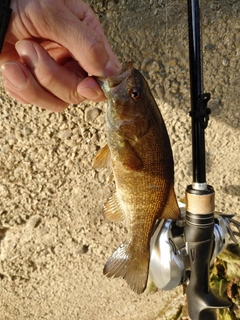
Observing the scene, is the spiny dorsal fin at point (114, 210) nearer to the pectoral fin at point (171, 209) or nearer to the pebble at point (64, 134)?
the pectoral fin at point (171, 209)

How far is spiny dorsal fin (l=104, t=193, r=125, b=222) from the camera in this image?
122 cm

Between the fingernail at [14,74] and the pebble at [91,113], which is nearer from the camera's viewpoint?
the fingernail at [14,74]

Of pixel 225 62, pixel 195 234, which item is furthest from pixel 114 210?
pixel 225 62

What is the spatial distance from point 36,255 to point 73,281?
0.26 metres

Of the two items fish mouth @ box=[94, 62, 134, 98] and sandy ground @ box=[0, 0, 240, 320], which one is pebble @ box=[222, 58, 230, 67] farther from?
fish mouth @ box=[94, 62, 134, 98]

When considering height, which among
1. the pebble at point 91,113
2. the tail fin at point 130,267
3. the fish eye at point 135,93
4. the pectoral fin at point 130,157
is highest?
the pebble at point 91,113

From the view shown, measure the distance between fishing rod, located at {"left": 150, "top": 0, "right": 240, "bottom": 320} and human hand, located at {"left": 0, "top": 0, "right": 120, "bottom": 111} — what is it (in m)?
0.27

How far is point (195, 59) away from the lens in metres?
1.00

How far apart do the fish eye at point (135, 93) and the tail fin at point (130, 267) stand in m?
0.54

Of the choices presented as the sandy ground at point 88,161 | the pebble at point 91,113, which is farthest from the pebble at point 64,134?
the pebble at point 91,113

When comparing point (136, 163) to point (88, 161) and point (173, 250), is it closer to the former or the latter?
point (173, 250)

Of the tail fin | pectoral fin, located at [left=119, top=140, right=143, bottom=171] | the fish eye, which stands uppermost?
the fish eye

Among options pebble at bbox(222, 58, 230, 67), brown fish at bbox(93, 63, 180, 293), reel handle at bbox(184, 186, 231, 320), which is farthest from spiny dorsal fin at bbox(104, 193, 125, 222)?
pebble at bbox(222, 58, 230, 67)

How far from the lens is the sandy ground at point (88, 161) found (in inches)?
54.5
